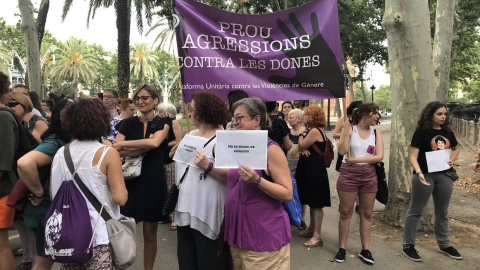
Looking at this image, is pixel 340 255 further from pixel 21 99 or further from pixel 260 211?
pixel 21 99

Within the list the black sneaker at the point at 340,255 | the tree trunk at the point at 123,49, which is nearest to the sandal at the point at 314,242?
the black sneaker at the point at 340,255

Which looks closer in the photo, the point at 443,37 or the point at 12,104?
the point at 12,104

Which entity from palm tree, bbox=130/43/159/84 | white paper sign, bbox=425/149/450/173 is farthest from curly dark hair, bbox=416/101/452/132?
palm tree, bbox=130/43/159/84

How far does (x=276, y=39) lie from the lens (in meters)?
4.66

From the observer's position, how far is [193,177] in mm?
2740

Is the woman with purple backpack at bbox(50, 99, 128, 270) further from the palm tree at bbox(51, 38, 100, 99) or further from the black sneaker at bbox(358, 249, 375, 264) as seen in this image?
the palm tree at bbox(51, 38, 100, 99)

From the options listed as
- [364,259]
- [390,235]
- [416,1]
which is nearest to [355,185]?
[364,259]

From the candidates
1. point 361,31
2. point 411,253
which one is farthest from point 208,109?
point 361,31

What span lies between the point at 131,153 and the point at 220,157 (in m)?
1.38

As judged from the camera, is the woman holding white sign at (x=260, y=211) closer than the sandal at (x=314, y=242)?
Yes

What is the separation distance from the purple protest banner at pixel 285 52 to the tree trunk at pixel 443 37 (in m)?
7.50

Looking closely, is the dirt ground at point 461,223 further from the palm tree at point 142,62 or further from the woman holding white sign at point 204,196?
the palm tree at point 142,62

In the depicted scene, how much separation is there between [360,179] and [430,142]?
0.92 m

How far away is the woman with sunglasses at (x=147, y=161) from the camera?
3363 mm
